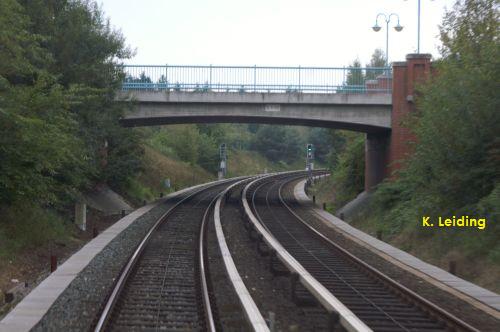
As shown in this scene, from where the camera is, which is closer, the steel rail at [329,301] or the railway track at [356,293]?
the steel rail at [329,301]

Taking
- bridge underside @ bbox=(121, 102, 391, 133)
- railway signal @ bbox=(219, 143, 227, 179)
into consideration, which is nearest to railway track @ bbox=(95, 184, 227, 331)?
bridge underside @ bbox=(121, 102, 391, 133)

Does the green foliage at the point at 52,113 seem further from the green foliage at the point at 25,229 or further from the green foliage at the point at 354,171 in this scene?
the green foliage at the point at 354,171

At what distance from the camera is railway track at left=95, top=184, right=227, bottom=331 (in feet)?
31.6

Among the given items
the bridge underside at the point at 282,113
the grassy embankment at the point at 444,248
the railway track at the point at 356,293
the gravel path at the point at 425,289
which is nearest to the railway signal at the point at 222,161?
the bridge underside at the point at 282,113

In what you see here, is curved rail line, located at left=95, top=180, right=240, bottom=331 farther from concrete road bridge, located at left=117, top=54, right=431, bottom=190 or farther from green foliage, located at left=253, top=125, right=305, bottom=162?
green foliage, located at left=253, top=125, right=305, bottom=162

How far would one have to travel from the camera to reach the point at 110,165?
29.5m

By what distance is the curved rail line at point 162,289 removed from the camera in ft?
31.8

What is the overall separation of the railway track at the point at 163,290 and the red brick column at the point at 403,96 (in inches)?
469

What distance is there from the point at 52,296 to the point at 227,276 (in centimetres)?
413

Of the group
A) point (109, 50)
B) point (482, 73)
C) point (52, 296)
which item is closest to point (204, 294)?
point (52, 296)

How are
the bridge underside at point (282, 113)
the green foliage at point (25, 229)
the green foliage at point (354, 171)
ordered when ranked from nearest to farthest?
the green foliage at point (25, 229), the bridge underside at point (282, 113), the green foliage at point (354, 171)

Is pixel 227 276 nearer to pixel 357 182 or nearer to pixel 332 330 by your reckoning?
pixel 332 330

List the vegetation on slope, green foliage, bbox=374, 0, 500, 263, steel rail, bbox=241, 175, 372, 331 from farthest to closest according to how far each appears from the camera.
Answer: green foliage, bbox=374, 0, 500, 263 < the vegetation on slope < steel rail, bbox=241, 175, 372, 331

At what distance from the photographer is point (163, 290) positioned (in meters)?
12.0
